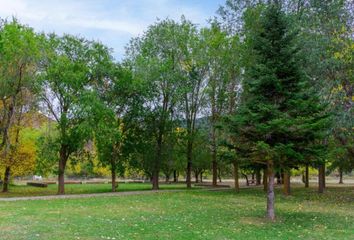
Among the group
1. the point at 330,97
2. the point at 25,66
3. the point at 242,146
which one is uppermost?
the point at 25,66

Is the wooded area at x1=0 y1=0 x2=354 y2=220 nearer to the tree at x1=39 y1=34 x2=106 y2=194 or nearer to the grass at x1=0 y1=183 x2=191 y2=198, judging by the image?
the tree at x1=39 y1=34 x2=106 y2=194

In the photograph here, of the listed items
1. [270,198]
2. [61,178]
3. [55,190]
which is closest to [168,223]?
[270,198]

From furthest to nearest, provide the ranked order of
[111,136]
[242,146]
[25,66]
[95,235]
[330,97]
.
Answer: [111,136] < [25,66] < [330,97] < [242,146] < [95,235]

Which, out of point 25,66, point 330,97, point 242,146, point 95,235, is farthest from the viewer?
point 25,66

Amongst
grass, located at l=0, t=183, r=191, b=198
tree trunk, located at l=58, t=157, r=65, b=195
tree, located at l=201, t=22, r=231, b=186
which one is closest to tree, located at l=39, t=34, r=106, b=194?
tree trunk, located at l=58, t=157, r=65, b=195

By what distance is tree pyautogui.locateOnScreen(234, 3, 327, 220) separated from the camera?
1330 cm

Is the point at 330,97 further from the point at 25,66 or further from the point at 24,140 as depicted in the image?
the point at 24,140

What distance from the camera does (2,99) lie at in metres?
24.9

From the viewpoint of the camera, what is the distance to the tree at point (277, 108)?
43.7 feet

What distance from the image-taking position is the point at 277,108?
1380cm

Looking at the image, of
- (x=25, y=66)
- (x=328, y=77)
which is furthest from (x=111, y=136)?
(x=328, y=77)

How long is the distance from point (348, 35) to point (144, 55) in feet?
56.1

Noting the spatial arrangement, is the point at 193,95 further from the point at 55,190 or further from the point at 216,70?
the point at 55,190

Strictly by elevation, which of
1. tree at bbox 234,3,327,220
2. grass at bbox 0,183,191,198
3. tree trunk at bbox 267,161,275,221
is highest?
tree at bbox 234,3,327,220
